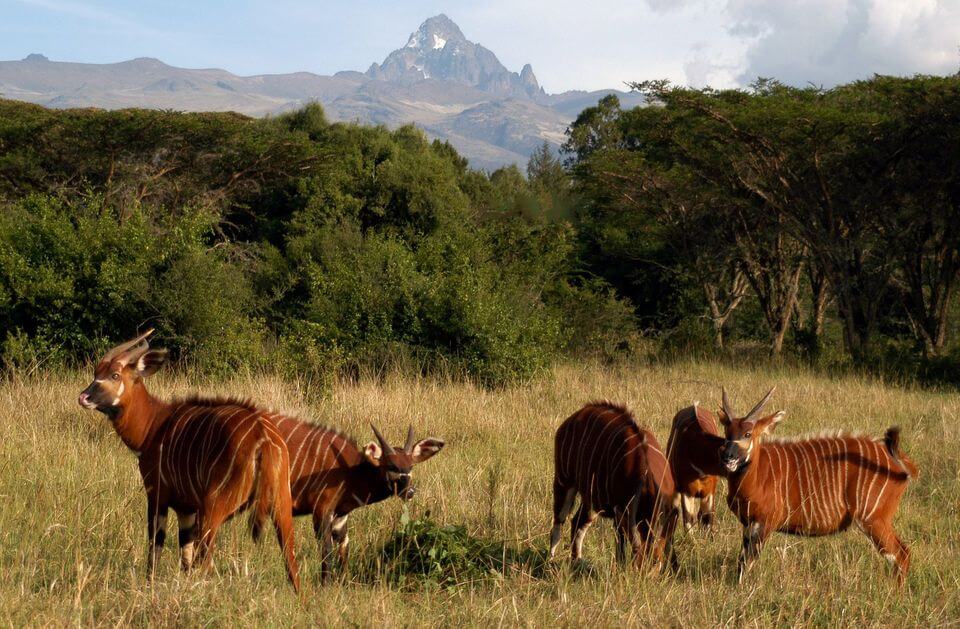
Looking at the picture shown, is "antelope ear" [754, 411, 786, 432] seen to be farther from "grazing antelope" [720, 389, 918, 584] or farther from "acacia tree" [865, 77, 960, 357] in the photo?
"acacia tree" [865, 77, 960, 357]

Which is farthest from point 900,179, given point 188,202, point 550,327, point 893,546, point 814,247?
point 188,202

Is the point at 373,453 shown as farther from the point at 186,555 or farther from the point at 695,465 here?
the point at 695,465

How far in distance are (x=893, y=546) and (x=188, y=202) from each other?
1870 centimetres

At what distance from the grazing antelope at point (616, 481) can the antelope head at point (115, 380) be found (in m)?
2.50

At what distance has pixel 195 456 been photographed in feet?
15.8

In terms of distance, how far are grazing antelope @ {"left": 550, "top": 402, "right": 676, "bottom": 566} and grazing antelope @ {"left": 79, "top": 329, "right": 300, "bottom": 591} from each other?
1697 mm

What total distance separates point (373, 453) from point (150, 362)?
142 cm

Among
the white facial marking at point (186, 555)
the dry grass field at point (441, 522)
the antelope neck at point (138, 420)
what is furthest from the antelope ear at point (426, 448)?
the antelope neck at point (138, 420)

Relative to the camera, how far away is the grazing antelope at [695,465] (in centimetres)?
552

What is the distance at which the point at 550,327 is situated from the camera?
13.8 metres

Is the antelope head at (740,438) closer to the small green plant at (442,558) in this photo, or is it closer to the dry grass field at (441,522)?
the dry grass field at (441,522)

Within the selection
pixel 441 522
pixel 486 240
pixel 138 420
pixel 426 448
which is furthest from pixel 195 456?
pixel 486 240

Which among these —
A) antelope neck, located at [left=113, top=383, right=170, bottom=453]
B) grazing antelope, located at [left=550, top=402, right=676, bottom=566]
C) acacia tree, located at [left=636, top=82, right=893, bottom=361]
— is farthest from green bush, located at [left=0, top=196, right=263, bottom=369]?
acacia tree, located at [left=636, top=82, right=893, bottom=361]

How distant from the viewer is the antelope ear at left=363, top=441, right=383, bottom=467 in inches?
204
